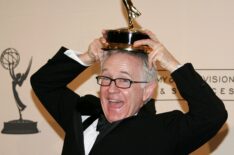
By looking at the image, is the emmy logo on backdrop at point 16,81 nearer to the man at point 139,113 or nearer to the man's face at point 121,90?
the man at point 139,113

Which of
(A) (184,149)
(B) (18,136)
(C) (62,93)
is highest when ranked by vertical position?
(C) (62,93)

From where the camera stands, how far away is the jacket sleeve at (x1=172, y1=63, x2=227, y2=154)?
1.25 m

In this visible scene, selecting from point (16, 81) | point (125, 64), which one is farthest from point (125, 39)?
point (16, 81)

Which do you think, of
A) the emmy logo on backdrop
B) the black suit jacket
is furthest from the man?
the emmy logo on backdrop

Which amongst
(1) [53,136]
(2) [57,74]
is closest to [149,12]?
(2) [57,74]

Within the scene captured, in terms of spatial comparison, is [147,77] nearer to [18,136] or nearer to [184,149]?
[184,149]

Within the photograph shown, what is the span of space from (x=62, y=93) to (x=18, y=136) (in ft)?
1.85

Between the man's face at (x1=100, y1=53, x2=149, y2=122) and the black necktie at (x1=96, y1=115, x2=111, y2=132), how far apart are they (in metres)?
0.03

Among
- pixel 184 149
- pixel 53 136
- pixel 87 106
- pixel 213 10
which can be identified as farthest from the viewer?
pixel 53 136

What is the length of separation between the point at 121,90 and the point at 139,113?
9 cm

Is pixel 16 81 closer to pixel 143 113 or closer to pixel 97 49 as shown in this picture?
pixel 97 49

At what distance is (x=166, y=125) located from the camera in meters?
1.32

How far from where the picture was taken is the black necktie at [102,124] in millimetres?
1393

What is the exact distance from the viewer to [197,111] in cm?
126
